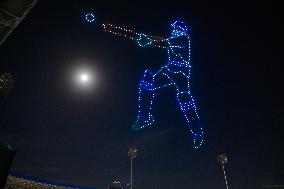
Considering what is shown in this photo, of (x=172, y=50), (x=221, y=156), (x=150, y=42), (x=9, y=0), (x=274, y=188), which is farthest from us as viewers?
(x=221, y=156)

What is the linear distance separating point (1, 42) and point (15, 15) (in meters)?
1.21

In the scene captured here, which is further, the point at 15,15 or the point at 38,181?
the point at 38,181

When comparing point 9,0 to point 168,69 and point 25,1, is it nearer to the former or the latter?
point 25,1

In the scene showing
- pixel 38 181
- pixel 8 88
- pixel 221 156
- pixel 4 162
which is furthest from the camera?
pixel 221 156

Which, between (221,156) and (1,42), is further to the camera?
(221,156)

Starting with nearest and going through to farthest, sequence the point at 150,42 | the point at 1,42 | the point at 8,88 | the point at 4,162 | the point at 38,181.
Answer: the point at 4,162
the point at 1,42
the point at 150,42
the point at 8,88
the point at 38,181

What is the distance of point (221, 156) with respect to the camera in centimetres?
4162

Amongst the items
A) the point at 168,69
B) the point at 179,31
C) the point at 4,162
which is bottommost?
the point at 4,162

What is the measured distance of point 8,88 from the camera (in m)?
26.7

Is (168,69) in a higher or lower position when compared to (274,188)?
higher

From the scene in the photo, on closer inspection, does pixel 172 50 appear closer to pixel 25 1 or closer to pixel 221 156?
pixel 25 1

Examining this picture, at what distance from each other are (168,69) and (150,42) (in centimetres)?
245

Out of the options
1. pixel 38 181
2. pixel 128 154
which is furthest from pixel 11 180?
pixel 128 154

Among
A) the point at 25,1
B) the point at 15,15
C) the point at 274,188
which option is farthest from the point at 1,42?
the point at 274,188
